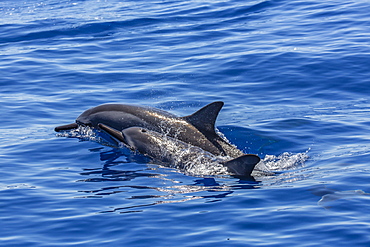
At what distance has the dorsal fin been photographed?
11.6m

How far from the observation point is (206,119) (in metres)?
11.9

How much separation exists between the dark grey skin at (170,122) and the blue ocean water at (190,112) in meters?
0.72

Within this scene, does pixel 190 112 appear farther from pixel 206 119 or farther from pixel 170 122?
pixel 206 119

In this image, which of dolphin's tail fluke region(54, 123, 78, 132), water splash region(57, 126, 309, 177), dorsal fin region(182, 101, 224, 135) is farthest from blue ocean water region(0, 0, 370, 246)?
dorsal fin region(182, 101, 224, 135)

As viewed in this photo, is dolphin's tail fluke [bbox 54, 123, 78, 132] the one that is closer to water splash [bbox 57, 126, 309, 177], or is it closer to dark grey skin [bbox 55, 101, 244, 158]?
dark grey skin [bbox 55, 101, 244, 158]

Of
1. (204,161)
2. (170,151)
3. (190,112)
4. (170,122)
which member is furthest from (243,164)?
(190,112)

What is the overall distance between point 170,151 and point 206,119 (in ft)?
3.11

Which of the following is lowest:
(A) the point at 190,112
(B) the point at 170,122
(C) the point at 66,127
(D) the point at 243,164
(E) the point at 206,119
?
(A) the point at 190,112

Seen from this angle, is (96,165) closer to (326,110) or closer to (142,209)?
(142,209)

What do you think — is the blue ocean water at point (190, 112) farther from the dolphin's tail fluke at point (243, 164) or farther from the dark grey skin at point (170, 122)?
the dark grey skin at point (170, 122)

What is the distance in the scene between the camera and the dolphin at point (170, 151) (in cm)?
1056

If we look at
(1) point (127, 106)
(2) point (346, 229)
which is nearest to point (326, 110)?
(1) point (127, 106)

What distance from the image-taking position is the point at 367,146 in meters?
11.9

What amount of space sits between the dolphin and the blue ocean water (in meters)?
0.29
